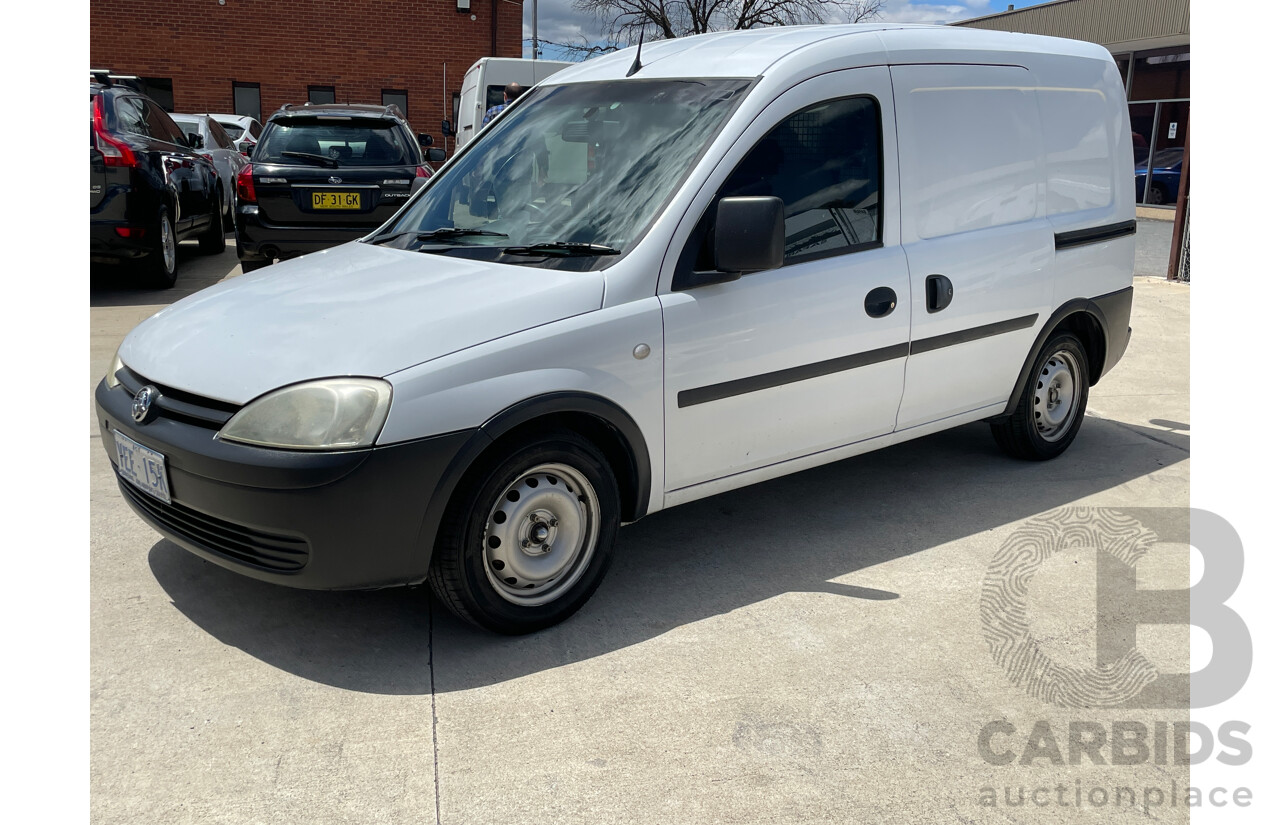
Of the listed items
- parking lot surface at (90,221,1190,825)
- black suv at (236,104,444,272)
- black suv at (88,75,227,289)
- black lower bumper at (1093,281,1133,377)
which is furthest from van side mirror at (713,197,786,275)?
black suv at (88,75,227,289)

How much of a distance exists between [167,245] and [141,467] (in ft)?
24.9

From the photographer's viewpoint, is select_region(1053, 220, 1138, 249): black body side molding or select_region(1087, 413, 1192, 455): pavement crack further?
select_region(1087, 413, 1192, 455): pavement crack

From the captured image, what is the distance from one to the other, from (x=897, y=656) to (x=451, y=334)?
173cm

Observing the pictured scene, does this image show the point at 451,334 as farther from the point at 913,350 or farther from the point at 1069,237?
the point at 1069,237

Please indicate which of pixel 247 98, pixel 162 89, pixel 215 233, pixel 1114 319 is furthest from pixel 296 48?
pixel 1114 319

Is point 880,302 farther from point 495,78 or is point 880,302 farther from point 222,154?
point 495,78

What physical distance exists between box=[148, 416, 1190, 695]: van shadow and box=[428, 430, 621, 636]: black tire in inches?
5.0

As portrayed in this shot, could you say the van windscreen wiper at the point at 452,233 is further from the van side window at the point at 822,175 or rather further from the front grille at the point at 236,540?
the front grille at the point at 236,540

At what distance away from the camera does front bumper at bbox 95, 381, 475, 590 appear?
119 inches

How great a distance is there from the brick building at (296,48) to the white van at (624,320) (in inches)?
993

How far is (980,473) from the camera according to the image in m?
5.28

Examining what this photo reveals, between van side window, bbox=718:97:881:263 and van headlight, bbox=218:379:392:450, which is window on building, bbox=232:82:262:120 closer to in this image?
van side window, bbox=718:97:881:263

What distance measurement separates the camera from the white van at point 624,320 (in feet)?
10.3

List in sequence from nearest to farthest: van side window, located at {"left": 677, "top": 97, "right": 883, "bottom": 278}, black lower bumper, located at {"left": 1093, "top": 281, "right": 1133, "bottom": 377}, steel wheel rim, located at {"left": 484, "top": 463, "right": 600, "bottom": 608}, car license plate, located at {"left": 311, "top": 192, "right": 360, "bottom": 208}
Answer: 1. steel wheel rim, located at {"left": 484, "top": 463, "right": 600, "bottom": 608}
2. van side window, located at {"left": 677, "top": 97, "right": 883, "bottom": 278}
3. black lower bumper, located at {"left": 1093, "top": 281, "right": 1133, "bottom": 377}
4. car license plate, located at {"left": 311, "top": 192, "right": 360, "bottom": 208}
